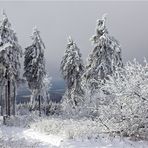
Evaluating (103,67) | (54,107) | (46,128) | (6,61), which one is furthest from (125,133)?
(54,107)

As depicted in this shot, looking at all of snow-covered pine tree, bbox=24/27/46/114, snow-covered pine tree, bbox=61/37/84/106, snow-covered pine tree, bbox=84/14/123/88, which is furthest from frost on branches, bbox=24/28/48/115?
snow-covered pine tree, bbox=84/14/123/88

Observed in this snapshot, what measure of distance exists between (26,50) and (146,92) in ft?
111

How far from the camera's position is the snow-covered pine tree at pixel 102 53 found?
37281 mm

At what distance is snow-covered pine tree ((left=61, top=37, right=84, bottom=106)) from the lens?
48.1m

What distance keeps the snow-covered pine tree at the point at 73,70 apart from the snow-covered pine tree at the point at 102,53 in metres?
9.51

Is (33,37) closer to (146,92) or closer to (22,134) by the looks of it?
(22,134)

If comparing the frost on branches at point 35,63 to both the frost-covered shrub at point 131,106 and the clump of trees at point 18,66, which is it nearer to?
the clump of trees at point 18,66

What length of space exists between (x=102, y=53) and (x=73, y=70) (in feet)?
38.2

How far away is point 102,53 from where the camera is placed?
3753 cm

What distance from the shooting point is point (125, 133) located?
16422 mm

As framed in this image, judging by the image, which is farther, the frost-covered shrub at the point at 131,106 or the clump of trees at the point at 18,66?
the clump of trees at the point at 18,66

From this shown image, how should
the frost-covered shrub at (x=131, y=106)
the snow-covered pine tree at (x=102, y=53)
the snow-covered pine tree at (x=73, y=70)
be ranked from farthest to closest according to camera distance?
1. the snow-covered pine tree at (x=73, y=70)
2. the snow-covered pine tree at (x=102, y=53)
3. the frost-covered shrub at (x=131, y=106)

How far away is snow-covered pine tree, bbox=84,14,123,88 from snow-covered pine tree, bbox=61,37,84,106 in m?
9.51

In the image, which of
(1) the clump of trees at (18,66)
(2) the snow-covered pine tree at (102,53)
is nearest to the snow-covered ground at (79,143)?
(2) the snow-covered pine tree at (102,53)
